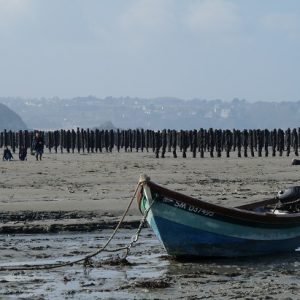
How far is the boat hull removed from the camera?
53.0ft

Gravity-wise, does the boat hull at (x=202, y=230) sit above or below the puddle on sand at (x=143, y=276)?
above

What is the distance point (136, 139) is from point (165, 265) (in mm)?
48398

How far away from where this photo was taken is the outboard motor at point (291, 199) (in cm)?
1853

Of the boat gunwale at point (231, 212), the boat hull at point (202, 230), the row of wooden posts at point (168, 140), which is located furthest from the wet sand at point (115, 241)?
the row of wooden posts at point (168, 140)

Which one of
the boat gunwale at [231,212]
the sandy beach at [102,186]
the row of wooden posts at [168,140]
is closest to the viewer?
the boat gunwale at [231,212]

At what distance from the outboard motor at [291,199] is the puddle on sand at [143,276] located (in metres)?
1.05

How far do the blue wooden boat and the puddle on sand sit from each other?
0.25 m

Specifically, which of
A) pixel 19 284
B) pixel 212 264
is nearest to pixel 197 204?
pixel 212 264

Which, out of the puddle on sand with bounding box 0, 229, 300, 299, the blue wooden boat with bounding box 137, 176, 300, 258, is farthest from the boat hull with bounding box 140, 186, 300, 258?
the puddle on sand with bounding box 0, 229, 300, 299

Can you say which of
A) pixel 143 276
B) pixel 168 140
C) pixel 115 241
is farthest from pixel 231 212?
pixel 168 140

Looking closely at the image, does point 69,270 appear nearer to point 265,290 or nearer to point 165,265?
point 165,265

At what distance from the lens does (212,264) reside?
54.2 ft

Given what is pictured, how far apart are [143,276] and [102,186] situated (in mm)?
14659

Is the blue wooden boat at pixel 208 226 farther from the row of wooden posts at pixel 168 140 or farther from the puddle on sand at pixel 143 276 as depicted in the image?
the row of wooden posts at pixel 168 140
